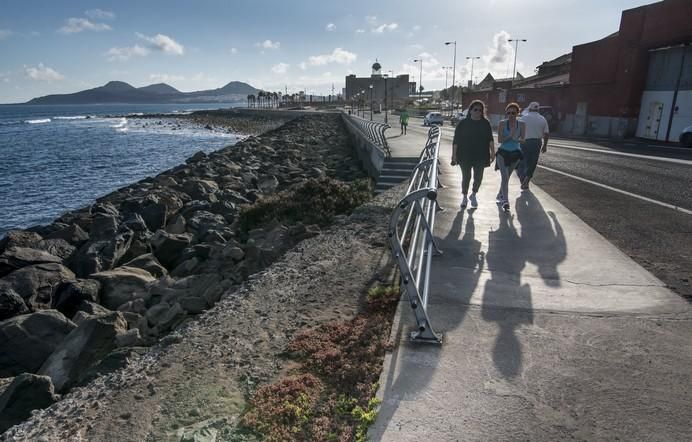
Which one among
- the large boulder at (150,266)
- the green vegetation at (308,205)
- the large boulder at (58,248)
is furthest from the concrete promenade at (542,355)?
the large boulder at (58,248)

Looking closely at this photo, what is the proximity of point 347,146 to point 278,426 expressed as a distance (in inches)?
1103

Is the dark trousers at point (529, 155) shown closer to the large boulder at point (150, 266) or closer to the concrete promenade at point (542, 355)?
the concrete promenade at point (542, 355)

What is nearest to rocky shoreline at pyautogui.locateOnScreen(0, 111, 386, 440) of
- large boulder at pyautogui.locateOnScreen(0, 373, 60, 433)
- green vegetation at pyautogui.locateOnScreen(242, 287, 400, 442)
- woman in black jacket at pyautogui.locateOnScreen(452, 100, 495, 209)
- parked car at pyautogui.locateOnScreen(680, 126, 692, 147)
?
large boulder at pyautogui.locateOnScreen(0, 373, 60, 433)

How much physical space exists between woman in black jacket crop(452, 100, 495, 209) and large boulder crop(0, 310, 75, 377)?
6240mm

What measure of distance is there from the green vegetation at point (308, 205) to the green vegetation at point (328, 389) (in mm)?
5266

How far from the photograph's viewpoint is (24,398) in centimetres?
399

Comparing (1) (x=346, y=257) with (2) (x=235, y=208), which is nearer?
(1) (x=346, y=257)

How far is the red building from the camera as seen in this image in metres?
23.8

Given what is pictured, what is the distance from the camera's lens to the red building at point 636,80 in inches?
938

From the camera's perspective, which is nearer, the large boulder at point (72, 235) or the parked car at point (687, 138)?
the large boulder at point (72, 235)

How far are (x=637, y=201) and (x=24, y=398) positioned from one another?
9.69 meters

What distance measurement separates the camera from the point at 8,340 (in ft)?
18.8

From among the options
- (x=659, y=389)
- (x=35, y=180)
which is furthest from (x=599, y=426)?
(x=35, y=180)

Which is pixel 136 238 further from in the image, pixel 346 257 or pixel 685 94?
pixel 685 94
